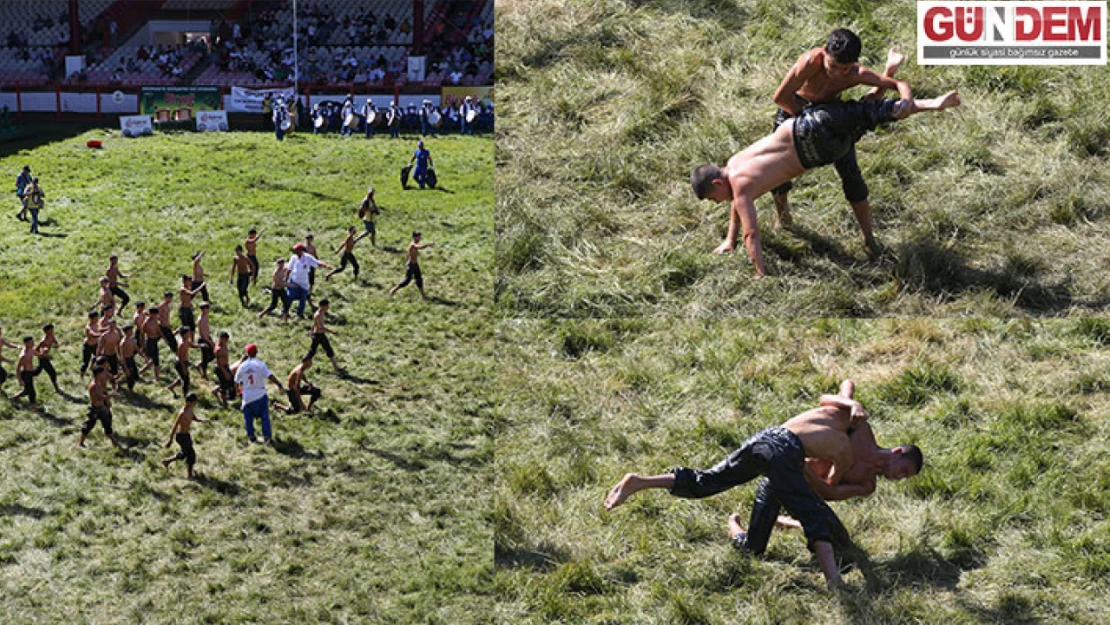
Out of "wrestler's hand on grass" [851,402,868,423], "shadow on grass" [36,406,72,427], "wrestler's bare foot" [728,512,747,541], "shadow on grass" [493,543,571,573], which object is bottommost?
"shadow on grass" [36,406,72,427]

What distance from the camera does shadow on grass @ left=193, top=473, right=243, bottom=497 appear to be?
13.8m

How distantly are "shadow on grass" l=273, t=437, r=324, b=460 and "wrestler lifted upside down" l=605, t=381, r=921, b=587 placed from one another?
7431 millimetres

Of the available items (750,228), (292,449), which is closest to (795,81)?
(750,228)

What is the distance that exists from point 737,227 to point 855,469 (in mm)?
2256

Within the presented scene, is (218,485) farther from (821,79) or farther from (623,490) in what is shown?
(821,79)

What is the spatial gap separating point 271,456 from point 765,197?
7.47m

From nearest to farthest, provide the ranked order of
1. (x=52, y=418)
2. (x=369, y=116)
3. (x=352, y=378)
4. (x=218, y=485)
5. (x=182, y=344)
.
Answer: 1. (x=218, y=485)
2. (x=52, y=418)
3. (x=182, y=344)
4. (x=352, y=378)
5. (x=369, y=116)

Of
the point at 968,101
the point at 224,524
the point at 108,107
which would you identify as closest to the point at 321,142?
the point at 108,107

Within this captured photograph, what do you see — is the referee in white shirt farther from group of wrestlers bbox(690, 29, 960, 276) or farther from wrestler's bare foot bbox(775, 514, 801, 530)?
wrestler's bare foot bbox(775, 514, 801, 530)

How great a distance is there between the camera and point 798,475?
25.7 ft

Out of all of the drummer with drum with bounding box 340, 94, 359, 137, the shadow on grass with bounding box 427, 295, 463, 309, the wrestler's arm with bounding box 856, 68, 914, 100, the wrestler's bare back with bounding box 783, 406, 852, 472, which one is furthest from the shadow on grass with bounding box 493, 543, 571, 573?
the drummer with drum with bounding box 340, 94, 359, 137

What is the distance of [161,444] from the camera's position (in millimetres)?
15227

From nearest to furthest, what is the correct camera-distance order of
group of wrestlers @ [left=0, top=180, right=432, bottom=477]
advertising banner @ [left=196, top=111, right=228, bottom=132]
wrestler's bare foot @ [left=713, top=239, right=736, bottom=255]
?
wrestler's bare foot @ [left=713, top=239, right=736, bottom=255] < group of wrestlers @ [left=0, top=180, right=432, bottom=477] < advertising banner @ [left=196, top=111, right=228, bottom=132]

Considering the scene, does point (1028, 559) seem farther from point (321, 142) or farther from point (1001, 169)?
point (321, 142)
